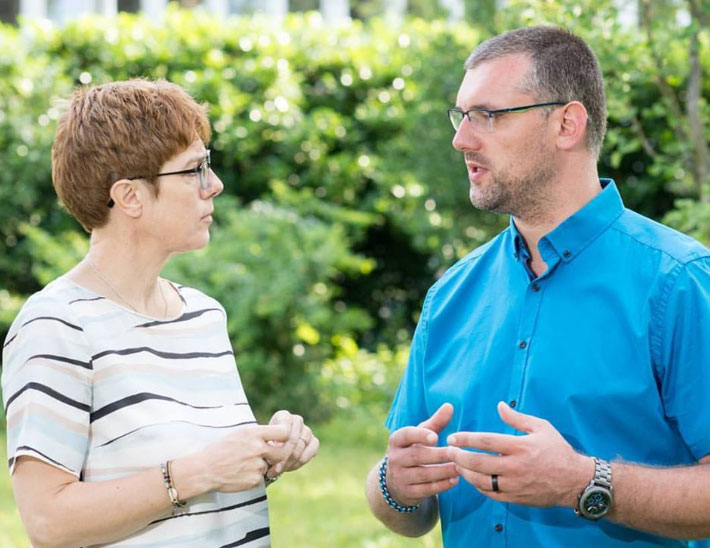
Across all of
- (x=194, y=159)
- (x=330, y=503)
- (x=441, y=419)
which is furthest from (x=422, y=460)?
(x=330, y=503)

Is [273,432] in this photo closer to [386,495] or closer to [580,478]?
[386,495]

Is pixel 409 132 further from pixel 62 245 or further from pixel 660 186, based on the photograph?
pixel 62 245

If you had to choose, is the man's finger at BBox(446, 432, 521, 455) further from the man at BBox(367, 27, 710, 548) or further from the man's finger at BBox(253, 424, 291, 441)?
the man's finger at BBox(253, 424, 291, 441)

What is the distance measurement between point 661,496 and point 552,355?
1.37 feet

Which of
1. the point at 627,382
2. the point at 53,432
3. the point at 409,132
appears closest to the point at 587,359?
the point at 627,382

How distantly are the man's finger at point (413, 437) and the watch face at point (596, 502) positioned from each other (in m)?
0.38

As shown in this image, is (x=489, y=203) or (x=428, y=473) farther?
(x=489, y=203)

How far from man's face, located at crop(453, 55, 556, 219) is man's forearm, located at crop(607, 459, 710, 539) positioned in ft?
2.36

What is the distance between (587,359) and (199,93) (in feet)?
25.5

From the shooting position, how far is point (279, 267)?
834 cm

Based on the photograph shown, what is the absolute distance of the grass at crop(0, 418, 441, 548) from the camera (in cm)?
592

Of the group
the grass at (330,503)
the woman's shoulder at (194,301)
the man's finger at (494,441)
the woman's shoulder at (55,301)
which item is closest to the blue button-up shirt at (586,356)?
the man's finger at (494,441)

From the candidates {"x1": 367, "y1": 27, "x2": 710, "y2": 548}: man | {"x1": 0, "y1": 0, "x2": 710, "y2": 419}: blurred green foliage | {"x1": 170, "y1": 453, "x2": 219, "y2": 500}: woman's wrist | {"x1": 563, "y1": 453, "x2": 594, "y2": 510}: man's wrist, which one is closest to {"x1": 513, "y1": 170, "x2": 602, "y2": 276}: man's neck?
{"x1": 367, "y1": 27, "x2": 710, "y2": 548}: man

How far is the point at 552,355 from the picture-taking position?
2641mm
